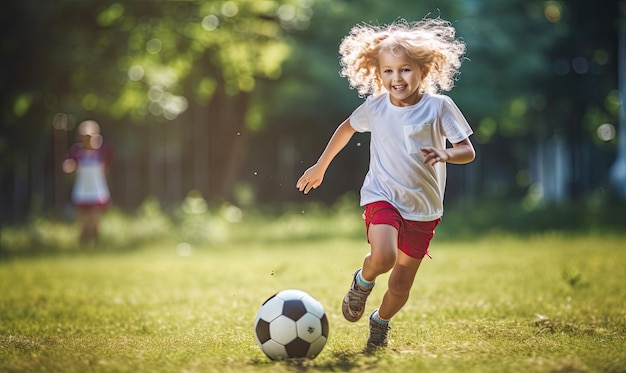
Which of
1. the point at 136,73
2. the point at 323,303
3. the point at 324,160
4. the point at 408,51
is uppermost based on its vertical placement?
the point at 136,73

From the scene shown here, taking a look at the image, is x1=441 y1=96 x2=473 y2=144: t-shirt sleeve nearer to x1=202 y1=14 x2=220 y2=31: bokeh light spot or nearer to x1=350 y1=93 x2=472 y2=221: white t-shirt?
x1=350 y1=93 x2=472 y2=221: white t-shirt

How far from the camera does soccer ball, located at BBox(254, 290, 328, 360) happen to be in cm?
532

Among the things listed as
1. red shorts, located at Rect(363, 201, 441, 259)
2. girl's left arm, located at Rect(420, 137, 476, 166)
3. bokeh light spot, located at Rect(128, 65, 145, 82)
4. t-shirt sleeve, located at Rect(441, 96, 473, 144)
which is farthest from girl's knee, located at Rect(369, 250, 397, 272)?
bokeh light spot, located at Rect(128, 65, 145, 82)

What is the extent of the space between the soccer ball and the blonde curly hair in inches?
65.3

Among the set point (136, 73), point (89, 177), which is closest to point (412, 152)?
point (89, 177)

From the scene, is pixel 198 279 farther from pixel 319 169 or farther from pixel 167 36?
pixel 167 36

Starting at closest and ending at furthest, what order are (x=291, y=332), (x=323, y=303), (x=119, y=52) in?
(x=291, y=332) < (x=323, y=303) < (x=119, y=52)

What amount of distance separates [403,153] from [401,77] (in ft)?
1.58

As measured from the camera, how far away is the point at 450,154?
5457 mm

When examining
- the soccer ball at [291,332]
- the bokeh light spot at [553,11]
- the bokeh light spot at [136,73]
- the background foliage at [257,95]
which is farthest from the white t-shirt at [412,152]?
the bokeh light spot at [553,11]

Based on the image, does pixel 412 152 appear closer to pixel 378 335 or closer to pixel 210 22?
pixel 378 335

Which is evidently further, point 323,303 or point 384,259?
point 323,303

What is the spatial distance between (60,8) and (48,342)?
38.8ft

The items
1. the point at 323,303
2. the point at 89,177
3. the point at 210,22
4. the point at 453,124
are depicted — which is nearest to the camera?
the point at 453,124
